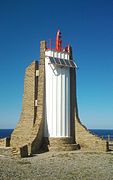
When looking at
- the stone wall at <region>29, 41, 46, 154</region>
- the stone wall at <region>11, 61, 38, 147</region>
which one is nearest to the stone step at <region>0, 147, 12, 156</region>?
the stone wall at <region>29, 41, 46, 154</region>

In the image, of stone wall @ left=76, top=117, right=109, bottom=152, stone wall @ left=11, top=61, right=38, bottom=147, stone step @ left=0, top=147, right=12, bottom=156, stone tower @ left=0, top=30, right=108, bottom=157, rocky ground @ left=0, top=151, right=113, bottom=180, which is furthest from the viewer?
stone wall @ left=11, top=61, right=38, bottom=147

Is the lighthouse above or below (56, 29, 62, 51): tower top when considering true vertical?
below

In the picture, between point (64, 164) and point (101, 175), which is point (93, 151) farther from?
point (101, 175)

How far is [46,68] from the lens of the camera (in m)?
31.4

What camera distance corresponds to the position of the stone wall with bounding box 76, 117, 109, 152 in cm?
2942

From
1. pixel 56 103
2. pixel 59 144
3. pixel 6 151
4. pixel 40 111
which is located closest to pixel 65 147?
pixel 59 144

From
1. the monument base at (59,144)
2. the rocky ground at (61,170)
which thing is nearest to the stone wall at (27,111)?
the monument base at (59,144)

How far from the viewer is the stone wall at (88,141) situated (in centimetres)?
2942

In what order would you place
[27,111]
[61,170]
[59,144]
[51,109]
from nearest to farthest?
[61,170] < [59,144] < [51,109] < [27,111]

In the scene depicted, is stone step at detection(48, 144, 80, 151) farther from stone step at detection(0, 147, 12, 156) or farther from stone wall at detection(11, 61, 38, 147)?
stone step at detection(0, 147, 12, 156)

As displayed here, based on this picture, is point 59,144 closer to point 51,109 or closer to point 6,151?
point 51,109

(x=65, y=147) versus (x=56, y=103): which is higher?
(x=56, y=103)

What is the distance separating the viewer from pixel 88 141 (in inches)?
1206

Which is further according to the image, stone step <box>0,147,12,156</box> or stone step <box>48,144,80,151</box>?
stone step <box>48,144,80,151</box>
